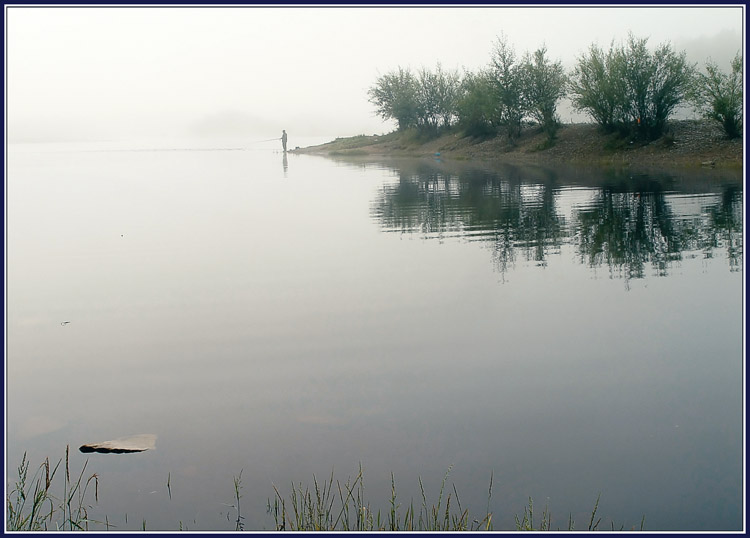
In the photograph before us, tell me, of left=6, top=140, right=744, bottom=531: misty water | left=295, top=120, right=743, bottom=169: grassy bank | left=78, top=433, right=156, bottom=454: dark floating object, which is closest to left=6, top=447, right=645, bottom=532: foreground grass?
left=6, top=140, right=744, bottom=531: misty water

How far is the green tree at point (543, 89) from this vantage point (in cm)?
4909

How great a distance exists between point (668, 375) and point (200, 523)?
4579mm

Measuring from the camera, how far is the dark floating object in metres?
6.14

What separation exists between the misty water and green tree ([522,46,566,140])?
33381 millimetres

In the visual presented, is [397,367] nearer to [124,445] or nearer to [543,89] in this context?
[124,445]

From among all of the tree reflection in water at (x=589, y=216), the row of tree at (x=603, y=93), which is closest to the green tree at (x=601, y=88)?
the row of tree at (x=603, y=93)

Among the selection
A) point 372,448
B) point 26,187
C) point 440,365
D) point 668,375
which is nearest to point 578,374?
point 668,375

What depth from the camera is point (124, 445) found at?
245 inches

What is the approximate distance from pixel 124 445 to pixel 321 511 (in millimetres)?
1943

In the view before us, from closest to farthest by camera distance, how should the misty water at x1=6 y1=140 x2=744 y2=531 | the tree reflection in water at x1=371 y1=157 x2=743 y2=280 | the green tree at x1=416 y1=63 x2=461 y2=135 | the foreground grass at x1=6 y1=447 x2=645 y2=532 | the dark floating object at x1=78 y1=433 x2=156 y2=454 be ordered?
the foreground grass at x1=6 y1=447 x2=645 y2=532 → the misty water at x1=6 y1=140 x2=744 y2=531 → the dark floating object at x1=78 y1=433 x2=156 y2=454 → the tree reflection in water at x1=371 y1=157 x2=743 y2=280 → the green tree at x1=416 y1=63 x2=461 y2=135

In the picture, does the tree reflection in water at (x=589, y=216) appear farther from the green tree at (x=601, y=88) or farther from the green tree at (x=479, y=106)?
the green tree at (x=479, y=106)

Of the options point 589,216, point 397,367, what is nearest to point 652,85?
point 589,216

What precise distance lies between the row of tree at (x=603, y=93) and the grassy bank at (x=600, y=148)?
2.64 ft

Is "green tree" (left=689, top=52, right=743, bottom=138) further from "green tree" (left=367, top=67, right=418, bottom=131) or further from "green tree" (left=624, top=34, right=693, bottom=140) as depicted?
"green tree" (left=367, top=67, right=418, bottom=131)
